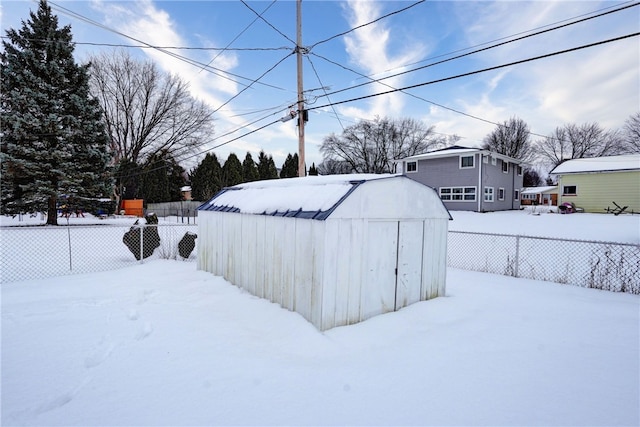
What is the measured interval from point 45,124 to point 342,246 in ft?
64.6

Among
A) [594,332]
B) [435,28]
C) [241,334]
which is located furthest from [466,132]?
[241,334]

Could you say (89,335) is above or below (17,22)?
below

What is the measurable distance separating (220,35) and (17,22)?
51.0ft

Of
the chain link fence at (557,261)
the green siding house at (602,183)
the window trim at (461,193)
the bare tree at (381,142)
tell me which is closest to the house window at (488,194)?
the window trim at (461,193)

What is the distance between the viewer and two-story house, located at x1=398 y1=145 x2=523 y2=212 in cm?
2223

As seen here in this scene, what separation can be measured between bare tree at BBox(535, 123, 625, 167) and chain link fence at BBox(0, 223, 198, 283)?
47.7 meters

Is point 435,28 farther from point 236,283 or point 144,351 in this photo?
point 144,351

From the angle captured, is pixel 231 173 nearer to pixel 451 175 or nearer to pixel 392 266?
pixel 451 175

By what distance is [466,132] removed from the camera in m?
36.7

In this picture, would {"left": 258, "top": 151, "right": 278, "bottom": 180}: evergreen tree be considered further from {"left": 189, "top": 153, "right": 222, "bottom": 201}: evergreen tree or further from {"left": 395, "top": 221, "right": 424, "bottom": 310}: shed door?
{"left": 395, "top": 221, "right": 424, "bottom": 310}: shed door

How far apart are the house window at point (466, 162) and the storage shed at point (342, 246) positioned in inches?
776

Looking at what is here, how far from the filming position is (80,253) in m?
9.37

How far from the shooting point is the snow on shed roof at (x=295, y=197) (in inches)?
170

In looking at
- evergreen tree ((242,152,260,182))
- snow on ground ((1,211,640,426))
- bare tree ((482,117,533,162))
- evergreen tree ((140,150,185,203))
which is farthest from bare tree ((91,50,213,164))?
bare tree ((482,117,533,162))
